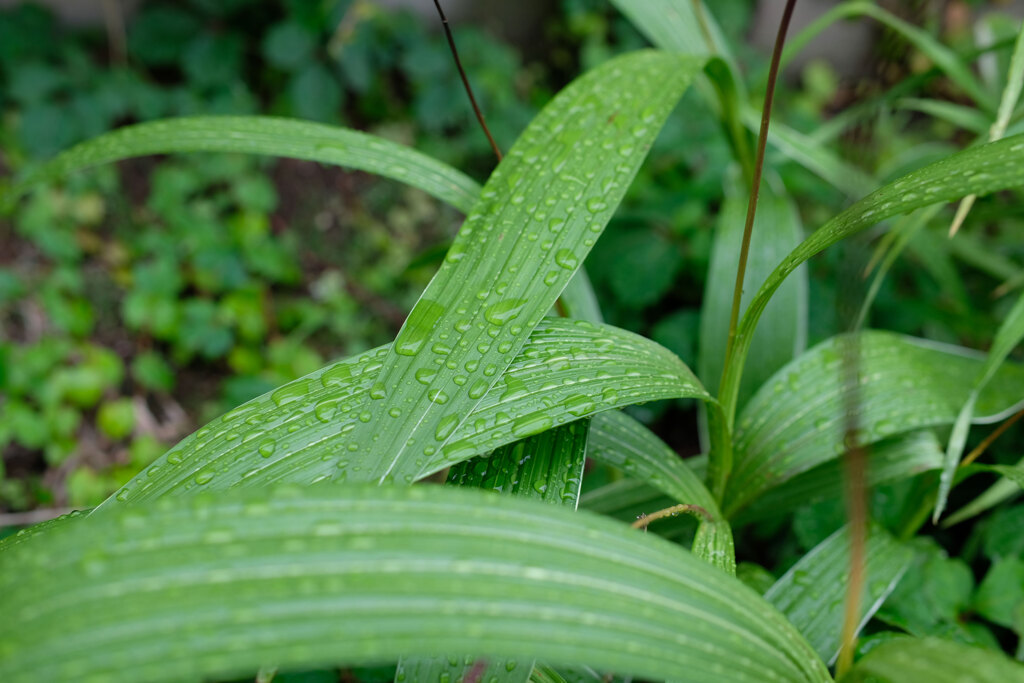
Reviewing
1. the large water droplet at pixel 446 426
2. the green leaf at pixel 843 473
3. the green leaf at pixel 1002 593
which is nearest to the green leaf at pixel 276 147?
the large water droplet at pixel 446 426

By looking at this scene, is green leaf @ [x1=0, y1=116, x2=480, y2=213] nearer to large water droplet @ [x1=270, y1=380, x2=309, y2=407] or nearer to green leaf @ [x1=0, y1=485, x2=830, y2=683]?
large water droplet @ [x1=270, y1=380, x2=309, y2=407]

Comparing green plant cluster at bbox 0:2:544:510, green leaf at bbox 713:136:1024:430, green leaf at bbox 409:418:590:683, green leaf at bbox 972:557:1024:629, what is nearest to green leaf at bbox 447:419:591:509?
green leaf at bbox 409:418:590:683

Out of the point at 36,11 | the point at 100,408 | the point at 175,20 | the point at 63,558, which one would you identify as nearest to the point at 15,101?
the point at 36,11

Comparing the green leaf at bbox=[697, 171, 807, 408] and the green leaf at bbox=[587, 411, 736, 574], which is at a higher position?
the green leaf at bbox=[697, 171, 807, 408]

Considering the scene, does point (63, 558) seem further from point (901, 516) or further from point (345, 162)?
point (901, 516)

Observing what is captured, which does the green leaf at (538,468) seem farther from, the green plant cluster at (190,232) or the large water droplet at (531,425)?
the green plant cluster at (190,232)

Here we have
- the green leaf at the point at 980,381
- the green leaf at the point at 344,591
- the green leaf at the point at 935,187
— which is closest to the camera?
the green leaf at the point at 344,591

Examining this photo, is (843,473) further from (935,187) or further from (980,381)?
(935,187)
